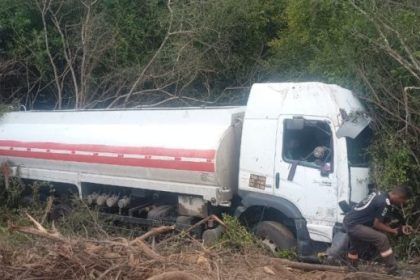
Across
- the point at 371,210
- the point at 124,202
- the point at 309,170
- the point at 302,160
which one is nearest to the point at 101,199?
the point at 124,202

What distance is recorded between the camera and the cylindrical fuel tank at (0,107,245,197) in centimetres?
893

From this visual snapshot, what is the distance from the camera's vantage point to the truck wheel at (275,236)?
8.34m

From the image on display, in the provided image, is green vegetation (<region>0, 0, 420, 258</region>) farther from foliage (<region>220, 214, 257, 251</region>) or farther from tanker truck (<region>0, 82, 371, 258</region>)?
foliage (<region>220, 214, 257, 251</region>)

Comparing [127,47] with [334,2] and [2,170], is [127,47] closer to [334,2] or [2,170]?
[2,170]

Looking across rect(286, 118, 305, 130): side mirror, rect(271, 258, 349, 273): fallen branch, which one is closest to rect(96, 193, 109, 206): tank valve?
rect(286, 118, 305, 130): side mirror

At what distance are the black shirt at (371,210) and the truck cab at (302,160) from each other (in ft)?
1.63

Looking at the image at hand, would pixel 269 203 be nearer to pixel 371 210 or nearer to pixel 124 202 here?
pixel 371 210

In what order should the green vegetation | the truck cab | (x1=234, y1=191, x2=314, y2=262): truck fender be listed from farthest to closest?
the green vegetation, (x1=234, y1=191, x2=314, y2=262): truck fender, the truck cab

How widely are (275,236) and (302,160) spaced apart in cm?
113

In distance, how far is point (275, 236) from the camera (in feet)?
27.6

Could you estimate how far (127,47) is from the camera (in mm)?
14922

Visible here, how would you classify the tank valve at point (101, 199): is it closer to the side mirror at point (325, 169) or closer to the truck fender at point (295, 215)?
the truck fender at point (295, 215)

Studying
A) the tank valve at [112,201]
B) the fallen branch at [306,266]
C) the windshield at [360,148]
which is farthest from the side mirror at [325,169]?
the tank valve at [112,201]

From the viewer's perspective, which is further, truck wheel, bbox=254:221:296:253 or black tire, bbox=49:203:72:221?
black tire, bbox=49:203:72:221
